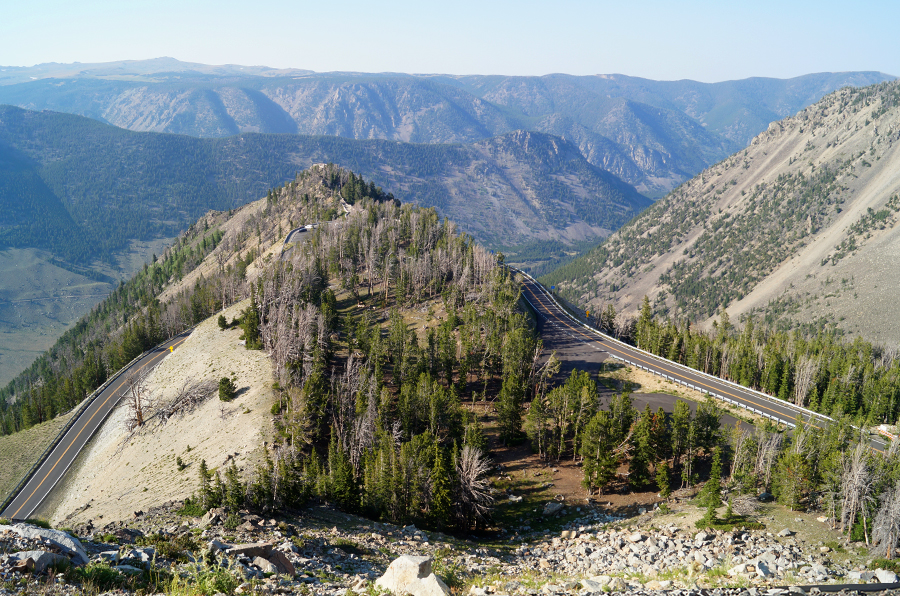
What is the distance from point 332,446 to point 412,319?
2442 inches

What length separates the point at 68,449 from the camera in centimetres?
9525

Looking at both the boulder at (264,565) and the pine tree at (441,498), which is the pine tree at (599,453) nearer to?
the pine tree at (441,498)

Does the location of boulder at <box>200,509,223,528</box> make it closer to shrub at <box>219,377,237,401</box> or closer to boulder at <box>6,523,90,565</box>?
boulder at <box>6,523,90,565</box>

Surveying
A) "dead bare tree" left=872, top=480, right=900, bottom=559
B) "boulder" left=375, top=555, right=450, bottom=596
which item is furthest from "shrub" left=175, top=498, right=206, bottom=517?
"dead bare tree" left=872, top=480, right=900, bottom=559

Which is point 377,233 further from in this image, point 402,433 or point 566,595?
point 566,595

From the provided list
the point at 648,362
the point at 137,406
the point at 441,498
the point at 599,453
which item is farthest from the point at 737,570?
the point at 137,406

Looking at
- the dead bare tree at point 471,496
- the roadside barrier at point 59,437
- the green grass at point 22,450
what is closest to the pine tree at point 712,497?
the dead bare tree at point 471,496

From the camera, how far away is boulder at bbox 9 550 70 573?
22.2 metres

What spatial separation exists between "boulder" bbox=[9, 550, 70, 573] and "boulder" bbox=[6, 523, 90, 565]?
126 centimetres

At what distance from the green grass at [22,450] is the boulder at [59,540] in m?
83.5

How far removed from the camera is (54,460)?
92.6 metres

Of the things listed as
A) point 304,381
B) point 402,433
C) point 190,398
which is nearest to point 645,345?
point 402,433

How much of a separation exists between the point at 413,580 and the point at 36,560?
650 inches

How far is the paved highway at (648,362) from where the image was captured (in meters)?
86.6
